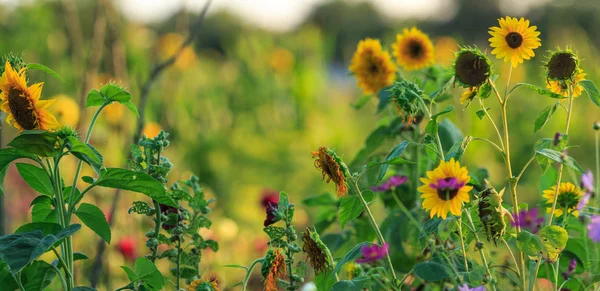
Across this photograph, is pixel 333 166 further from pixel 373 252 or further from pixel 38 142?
pixel 38 142

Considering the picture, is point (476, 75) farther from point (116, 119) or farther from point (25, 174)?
point (116, 119)

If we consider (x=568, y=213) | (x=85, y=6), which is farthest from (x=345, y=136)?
(x=85, y=6)

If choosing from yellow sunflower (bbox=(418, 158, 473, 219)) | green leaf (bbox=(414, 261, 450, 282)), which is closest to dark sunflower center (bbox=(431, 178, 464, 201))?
yellow sunflower (bbox=(418, 158, 473, 219))

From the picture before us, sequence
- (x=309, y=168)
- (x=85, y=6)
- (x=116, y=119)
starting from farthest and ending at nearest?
(x=85, y=6) < (x=309, y=168) < (x=116, y=119)

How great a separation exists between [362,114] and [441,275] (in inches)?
162

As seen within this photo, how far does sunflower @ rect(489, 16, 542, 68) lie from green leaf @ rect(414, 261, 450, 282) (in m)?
0.27

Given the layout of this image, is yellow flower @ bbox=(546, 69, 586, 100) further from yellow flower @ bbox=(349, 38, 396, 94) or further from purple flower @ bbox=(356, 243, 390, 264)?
yellow flower @ bbox=(349, 38, 396, 94)

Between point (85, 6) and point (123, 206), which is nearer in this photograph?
point (123, 206)

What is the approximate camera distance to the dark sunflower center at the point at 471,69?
92 cm

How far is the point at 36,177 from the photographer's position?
963 mm

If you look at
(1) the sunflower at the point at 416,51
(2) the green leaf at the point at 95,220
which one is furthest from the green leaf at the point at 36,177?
(1) the sunflower at the point at 416,51

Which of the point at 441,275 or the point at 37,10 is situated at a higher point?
the point at 37,10

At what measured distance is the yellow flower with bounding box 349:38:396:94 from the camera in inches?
57.6

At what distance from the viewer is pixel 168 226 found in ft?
3.51
